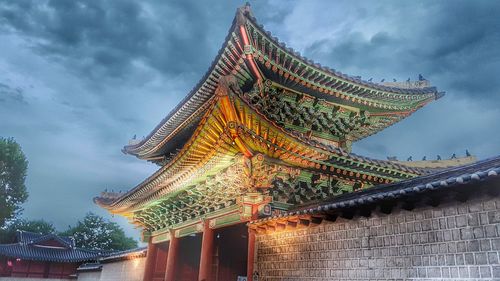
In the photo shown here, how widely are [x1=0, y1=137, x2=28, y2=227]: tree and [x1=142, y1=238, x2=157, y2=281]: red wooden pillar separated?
82.0 ft

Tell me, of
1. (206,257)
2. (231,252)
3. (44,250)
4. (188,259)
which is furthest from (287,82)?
(44,250)

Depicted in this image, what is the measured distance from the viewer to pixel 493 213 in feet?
18.7

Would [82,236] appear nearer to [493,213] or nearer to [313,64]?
[313,64]

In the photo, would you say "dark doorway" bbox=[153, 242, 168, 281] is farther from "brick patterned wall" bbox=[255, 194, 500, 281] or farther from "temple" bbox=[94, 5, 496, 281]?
"brick patterned wall" bbox=[255, 194, 500, 281]

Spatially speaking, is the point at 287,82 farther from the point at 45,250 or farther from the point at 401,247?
the point at 45,250

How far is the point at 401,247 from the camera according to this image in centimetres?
694

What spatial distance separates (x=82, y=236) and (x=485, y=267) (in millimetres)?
81070

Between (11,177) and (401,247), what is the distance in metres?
42.2

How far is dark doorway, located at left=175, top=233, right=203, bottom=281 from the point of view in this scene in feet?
58.7

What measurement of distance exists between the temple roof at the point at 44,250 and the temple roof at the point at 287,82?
107ft

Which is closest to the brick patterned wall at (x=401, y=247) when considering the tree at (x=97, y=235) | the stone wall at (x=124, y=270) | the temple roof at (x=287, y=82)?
the temple roof at (x=287, y=82)

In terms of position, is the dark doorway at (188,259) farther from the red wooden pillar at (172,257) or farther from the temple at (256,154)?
the red wooden pillar at (172,257)

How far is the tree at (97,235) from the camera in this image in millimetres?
74000

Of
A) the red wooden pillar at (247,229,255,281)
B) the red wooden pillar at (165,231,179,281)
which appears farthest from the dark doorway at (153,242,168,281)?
the red wooden pillar at (247,229,255,281)
